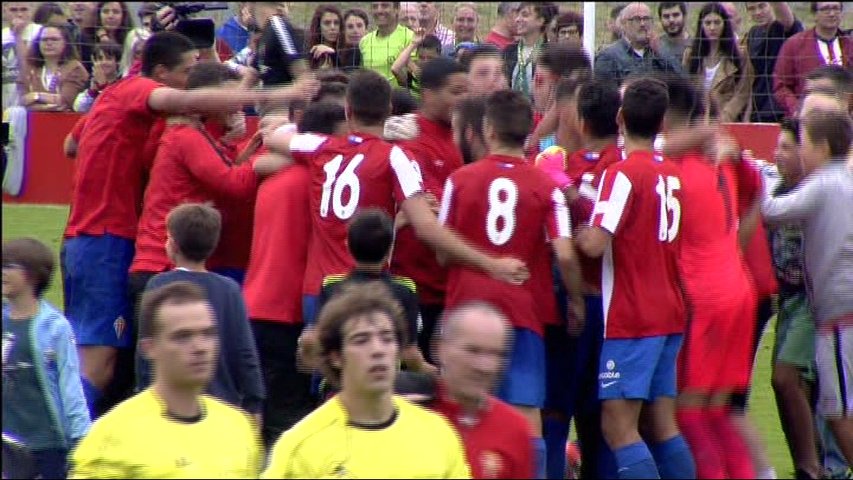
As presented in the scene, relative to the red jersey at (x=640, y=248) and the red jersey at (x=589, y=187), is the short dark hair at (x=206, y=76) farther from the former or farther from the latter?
the red jersey at (x=640, y=248)

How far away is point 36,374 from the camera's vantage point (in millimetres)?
5551

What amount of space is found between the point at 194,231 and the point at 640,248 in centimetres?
191

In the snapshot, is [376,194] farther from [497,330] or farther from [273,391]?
[497,330]

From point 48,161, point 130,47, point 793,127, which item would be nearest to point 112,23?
point 130,47

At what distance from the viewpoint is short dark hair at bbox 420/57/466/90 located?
273 inches

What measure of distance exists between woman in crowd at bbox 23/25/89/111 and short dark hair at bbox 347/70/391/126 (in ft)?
31.5

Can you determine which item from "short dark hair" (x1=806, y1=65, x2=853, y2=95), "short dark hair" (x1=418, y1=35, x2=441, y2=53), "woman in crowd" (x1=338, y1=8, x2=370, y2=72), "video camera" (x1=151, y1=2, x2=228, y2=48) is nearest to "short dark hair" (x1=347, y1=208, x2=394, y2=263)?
"video camera" (x1=151, y1=2, x2=228, y2=48)

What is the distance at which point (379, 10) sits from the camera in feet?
43.0

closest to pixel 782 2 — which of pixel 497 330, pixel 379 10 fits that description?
pixel 379 10

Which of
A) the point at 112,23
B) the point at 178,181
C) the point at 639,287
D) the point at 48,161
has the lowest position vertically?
the point at 48,161

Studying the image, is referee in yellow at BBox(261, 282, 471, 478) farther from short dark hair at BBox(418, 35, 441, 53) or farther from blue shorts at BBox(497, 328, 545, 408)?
short dark hair at BBox(418, 35, 441, 53)

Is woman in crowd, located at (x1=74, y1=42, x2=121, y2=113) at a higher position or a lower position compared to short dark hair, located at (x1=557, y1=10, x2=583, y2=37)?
lower

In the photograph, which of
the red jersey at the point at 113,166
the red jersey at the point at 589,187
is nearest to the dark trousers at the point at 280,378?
the red jersey at the point at 113,166

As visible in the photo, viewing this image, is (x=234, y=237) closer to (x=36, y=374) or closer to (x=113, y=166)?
(x=113, y=166)
